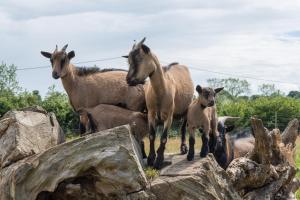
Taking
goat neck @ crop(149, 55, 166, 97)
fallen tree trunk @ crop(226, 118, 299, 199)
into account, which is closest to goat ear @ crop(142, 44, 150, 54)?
goat neck @ crop(149, 55, 166, 97)

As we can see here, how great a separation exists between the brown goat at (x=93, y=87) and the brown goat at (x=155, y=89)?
882mm

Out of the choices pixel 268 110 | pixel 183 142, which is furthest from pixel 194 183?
pixel 268 110

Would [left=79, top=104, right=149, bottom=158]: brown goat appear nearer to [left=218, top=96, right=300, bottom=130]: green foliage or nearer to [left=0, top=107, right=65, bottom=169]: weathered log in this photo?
[left=0, top=107, right=65, bottom=169]: weathered log

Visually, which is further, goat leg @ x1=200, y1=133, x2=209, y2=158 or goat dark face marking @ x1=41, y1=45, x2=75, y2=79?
goat dark face marking @ x1=41, y1=45, x2=75, y2=79

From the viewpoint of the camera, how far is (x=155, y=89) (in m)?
9.17

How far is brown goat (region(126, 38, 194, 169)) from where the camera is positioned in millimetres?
8922

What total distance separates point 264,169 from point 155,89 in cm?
242

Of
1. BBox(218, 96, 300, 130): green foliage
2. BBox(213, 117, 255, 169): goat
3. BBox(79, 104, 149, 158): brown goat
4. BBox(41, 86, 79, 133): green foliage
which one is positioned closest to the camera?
BBox(79, 104, 149, 158): brown goat

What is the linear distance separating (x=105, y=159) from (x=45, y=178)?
885 millimetres

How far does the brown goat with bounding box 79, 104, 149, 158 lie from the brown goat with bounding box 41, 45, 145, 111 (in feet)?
0.92

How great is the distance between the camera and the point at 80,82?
36.0 ft

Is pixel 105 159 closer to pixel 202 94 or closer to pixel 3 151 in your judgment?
pixel 3 151

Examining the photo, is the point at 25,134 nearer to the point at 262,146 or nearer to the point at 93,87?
the point at 93,87

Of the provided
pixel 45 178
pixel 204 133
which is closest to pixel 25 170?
pixel 45 178
